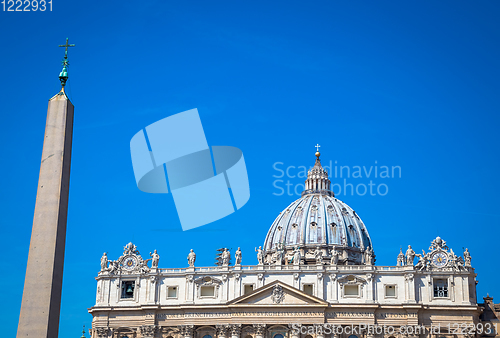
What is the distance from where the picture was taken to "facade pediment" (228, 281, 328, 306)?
81.1 meters

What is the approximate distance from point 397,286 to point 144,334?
1071 inches

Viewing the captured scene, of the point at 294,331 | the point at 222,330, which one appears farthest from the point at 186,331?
the point at 294,331

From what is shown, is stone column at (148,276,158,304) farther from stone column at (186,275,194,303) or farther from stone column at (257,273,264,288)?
stone column at (257,273,264,288)

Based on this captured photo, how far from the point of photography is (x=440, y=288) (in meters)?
81.4

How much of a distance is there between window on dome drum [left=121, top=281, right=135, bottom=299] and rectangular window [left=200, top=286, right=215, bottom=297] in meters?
7.87

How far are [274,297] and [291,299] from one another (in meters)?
1.80

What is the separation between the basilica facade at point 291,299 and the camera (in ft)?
262

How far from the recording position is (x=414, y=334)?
258ft

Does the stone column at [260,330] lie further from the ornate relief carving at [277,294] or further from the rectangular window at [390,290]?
the rectangular window at [390,290]

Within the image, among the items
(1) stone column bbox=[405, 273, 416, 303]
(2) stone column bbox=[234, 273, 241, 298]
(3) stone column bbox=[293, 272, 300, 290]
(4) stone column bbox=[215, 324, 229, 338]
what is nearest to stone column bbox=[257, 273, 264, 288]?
(2) stone column bbox=[234, 273, 241, 298]

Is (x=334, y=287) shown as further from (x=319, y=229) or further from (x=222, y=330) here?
(x=319, y=229)

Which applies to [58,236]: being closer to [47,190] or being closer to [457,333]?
[47,190]

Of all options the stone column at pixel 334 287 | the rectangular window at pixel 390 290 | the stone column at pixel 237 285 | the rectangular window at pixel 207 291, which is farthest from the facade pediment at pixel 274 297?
the rectangular window at pixel 390 290

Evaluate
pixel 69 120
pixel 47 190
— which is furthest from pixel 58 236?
pixel 69 120
